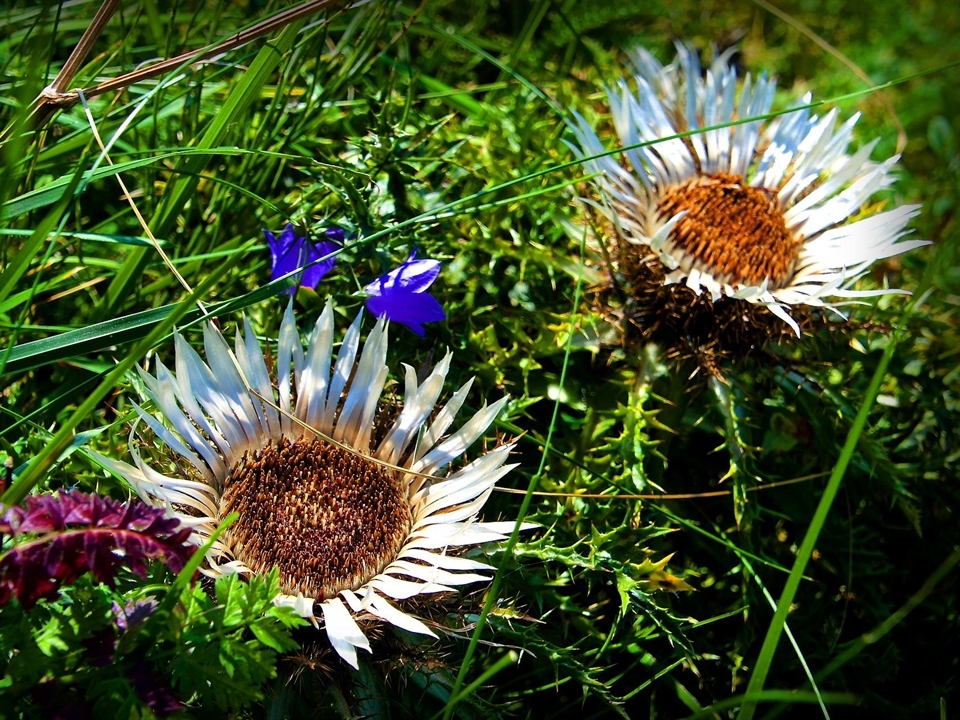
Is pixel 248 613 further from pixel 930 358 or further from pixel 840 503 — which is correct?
pixel 930 358

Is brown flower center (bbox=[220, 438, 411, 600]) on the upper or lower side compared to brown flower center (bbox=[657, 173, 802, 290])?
lower

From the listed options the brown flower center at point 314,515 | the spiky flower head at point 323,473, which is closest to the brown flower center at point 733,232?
the spiky flower head at point 323,473

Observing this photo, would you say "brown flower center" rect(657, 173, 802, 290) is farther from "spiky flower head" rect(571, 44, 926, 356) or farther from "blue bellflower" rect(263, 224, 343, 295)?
"blue bellflower" rect(263, 224, 343, 295)

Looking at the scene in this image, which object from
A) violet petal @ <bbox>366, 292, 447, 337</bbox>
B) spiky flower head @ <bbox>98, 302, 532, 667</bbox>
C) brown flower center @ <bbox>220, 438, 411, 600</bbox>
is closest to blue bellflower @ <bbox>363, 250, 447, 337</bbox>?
violet petal @ <bbox>366, 292, 447, 337</bbox>

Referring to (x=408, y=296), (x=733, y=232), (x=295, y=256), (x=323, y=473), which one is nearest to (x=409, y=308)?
(x=408, y=296)

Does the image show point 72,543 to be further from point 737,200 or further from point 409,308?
point 737,200

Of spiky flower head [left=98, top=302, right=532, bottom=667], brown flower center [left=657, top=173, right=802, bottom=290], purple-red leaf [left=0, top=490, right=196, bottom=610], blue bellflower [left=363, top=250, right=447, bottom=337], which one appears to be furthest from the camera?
brown flower center [left=657, top=173, right=802, bottom=290]
